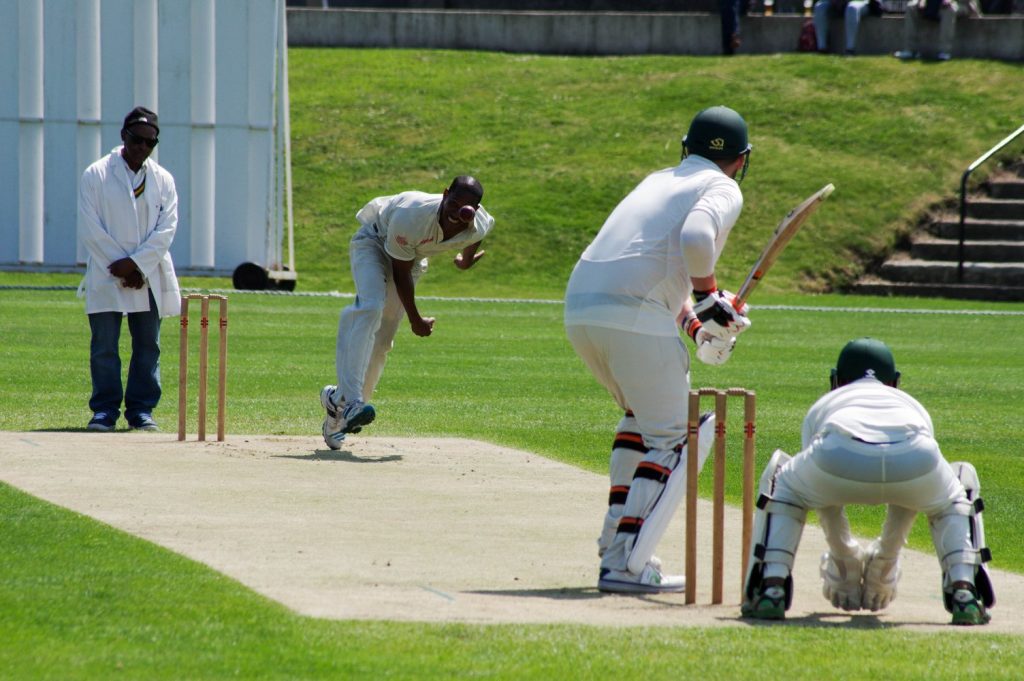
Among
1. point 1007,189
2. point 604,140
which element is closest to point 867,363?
point 1007,189

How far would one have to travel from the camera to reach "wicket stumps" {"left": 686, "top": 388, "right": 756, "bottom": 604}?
6.73 m

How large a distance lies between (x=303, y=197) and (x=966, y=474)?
1084 inches

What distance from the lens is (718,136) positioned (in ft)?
24.0

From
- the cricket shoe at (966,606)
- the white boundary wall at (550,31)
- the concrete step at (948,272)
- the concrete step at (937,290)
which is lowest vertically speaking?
the concrete step at (937,290)

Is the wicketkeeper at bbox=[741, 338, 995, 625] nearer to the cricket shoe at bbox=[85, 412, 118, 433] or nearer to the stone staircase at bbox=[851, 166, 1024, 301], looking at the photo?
the cricket shoe at bbox=[85, 412, 118, 433]

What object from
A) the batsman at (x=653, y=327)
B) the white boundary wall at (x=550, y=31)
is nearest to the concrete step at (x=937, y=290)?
the white boundary wall at (x=550, y=31)

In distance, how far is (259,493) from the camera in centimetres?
920

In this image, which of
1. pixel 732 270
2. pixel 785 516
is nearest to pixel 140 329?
pixel 785 516

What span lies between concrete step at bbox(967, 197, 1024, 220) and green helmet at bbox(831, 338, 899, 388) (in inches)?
1042

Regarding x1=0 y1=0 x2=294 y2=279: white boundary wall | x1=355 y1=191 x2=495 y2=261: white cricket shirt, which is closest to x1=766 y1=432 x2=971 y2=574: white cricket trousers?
x1=355 y1=191 x2=495 y2=261: white cricket shirt

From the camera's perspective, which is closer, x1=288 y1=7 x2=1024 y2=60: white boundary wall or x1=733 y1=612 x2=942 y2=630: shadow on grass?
x1=733 y1=612 x2=942 y2=630: shadow on grass

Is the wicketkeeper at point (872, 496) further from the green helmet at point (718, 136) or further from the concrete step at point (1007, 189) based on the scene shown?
the concrete step at point (1007, 189)

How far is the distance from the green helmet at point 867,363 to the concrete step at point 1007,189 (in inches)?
1069

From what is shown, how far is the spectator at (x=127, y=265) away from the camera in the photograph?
38.3 ft
